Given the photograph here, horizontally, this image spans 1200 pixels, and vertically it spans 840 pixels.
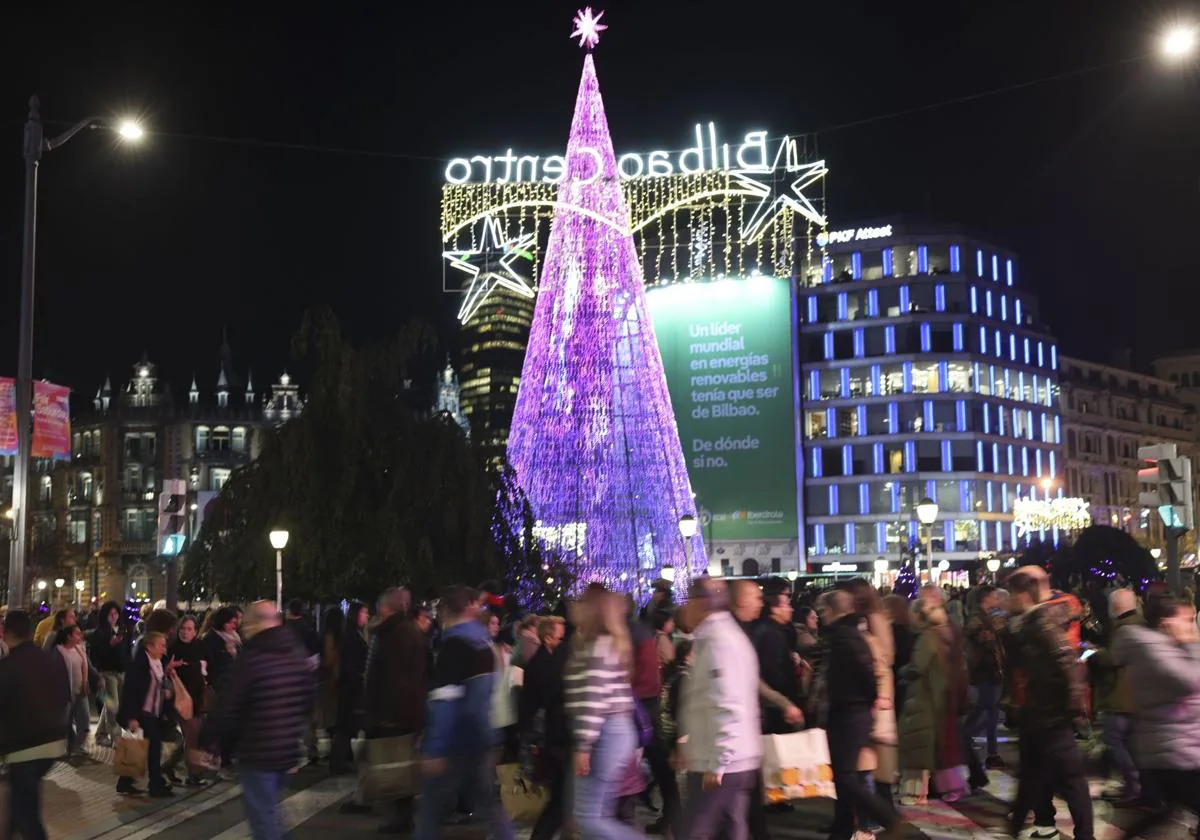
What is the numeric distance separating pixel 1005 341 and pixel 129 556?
65.3m

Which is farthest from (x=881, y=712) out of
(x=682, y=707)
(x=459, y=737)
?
(x=459, y=737)

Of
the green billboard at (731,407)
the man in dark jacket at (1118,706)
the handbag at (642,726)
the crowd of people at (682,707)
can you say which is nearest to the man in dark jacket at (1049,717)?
the crowd of people at (682,707)

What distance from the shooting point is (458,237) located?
60.5 m

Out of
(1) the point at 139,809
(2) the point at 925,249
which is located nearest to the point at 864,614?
(1) the point at 139,809

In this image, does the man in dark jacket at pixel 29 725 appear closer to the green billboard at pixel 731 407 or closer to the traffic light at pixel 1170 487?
the traffic light at pixel 1170 487

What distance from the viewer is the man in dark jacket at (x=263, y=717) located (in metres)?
8.16

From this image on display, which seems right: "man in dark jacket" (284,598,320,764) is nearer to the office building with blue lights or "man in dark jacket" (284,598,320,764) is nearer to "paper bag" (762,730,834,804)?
"paper bag" (762,730,834,804)

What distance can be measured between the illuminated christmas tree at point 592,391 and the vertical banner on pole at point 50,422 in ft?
42.2

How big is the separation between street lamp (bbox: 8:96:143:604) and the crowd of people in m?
5.26

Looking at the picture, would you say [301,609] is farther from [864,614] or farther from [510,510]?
[510,510]

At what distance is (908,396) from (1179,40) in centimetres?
7386

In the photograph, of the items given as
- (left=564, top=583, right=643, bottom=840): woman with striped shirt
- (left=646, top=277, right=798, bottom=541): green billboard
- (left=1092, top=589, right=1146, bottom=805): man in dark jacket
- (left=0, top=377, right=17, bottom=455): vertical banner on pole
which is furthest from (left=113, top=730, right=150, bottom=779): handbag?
(left=646, top=277, right=798, bottom=541): green billboard

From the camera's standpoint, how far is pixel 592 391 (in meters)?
33.3

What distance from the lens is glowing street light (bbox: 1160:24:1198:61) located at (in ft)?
50.2
